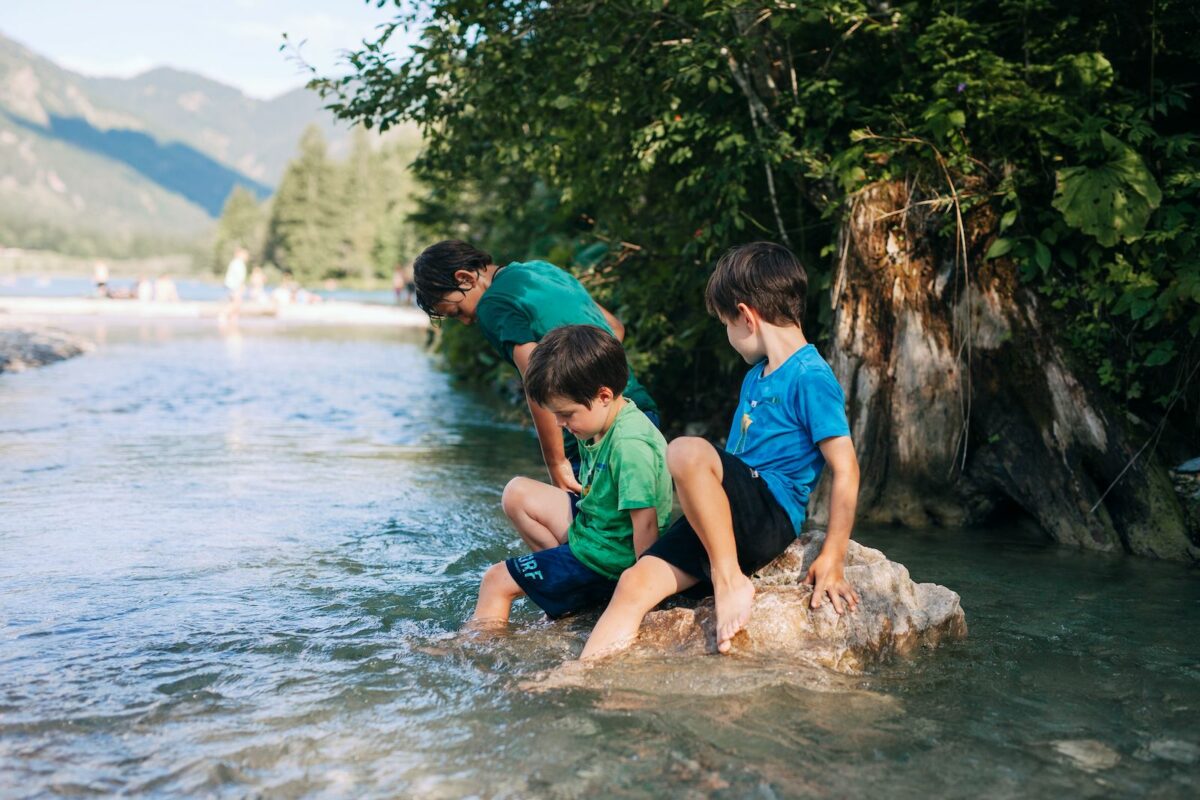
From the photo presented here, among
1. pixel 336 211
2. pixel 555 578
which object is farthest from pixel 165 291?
pixel 336 211

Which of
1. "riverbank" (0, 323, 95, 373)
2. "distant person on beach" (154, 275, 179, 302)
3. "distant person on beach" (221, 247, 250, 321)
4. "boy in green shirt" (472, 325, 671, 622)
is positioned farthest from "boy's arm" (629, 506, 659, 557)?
"distant person on beach" (154, 275, 179, 302)

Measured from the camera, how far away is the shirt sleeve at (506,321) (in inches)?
176

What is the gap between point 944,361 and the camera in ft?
21.4

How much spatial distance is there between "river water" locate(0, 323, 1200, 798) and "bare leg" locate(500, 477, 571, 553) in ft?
1.17

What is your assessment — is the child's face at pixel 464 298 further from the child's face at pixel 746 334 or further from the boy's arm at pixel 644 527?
the boy's arm at pixel 644 527

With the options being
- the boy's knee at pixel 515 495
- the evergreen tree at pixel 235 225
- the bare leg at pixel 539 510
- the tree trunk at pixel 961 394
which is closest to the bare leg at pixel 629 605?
the bare leg at pixel 539 510

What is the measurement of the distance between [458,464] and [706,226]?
309 cm

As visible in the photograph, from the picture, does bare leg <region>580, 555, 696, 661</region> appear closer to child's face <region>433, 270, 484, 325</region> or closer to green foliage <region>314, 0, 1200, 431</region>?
child's face <region>433, 270, 484, 325</region>

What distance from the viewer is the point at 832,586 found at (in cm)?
383

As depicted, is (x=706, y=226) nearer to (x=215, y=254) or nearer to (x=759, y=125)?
(x=759, y=125)

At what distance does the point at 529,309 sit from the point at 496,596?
119cm

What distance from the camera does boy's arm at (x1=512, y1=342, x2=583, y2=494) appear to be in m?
4.33

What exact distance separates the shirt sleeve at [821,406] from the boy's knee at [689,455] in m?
0.38

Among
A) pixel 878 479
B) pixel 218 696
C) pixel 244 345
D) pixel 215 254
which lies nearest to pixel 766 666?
pixel 218 696
